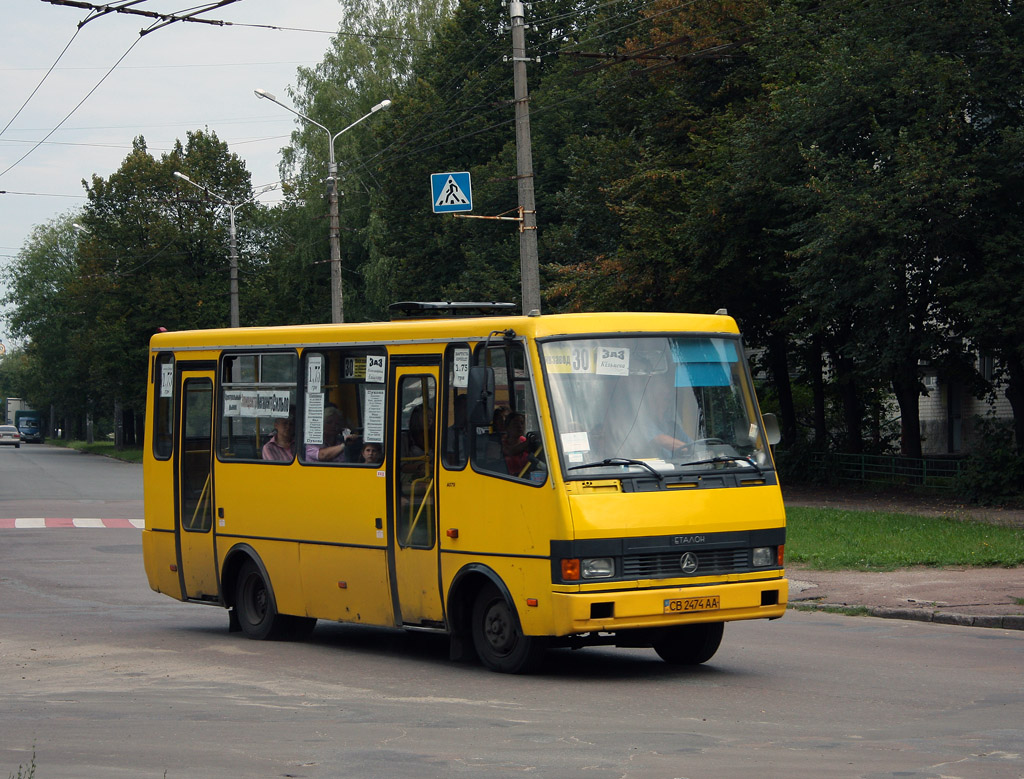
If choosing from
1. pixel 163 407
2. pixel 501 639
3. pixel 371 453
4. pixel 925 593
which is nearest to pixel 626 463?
pixel 501 639

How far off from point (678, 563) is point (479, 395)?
1.79 m

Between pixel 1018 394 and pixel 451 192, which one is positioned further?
pixel 1018 394

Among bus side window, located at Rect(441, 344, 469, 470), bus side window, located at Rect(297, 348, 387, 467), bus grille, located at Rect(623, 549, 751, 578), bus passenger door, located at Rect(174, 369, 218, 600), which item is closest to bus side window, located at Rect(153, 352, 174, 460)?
bus passenger door, located at Rect(174, 369, 218, 600)

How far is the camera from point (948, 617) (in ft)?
46.9

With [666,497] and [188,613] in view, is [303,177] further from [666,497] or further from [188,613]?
[666,497]

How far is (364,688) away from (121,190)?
68600 millimetres

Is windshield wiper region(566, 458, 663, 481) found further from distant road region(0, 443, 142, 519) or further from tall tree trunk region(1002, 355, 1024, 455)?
distant road region(0, 443, 142, 519)

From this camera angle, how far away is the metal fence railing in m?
32.5

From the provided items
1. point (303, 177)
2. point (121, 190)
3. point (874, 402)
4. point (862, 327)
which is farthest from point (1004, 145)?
point (121, 190)

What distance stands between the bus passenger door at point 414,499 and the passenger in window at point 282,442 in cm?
153

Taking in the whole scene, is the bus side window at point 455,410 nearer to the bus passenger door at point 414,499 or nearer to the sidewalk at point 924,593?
the bus passenger door at point 414,499

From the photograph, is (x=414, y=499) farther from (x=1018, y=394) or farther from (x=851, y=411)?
(x=851, y=411)

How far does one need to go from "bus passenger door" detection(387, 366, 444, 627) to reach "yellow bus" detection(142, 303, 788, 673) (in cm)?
2

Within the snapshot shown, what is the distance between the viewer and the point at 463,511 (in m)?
→ 11.0
